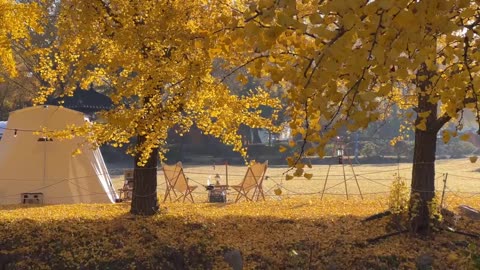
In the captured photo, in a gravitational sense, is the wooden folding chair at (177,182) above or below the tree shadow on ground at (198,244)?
above

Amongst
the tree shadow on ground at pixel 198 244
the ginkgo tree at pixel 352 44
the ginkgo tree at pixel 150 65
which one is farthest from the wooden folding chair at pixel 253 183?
the ginkgo tree at pixel 352 44

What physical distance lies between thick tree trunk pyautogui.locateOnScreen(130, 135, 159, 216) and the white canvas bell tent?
457 cm

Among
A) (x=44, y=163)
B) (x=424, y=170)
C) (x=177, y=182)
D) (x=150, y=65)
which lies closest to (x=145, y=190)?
(x=150, y=65)

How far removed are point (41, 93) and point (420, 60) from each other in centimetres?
→ 695

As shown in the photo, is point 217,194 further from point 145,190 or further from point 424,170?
point 424,170

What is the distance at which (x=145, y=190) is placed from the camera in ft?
28.9

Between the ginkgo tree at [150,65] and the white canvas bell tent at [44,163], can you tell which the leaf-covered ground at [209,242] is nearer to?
the ginkgo tree at [150,65]

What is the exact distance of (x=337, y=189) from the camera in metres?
18.6

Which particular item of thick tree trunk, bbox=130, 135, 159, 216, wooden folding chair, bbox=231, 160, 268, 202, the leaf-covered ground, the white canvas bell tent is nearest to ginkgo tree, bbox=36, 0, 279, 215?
thick tree trunk, bbox=130, 135, 159, 216

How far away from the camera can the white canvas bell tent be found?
13.1 meters

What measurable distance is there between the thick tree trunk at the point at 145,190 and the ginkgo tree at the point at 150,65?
1.85ft

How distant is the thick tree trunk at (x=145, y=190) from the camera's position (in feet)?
28.8

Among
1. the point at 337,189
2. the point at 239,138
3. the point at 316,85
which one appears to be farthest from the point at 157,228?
the point at 337,189

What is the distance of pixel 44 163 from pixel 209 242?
6834 millimetres
